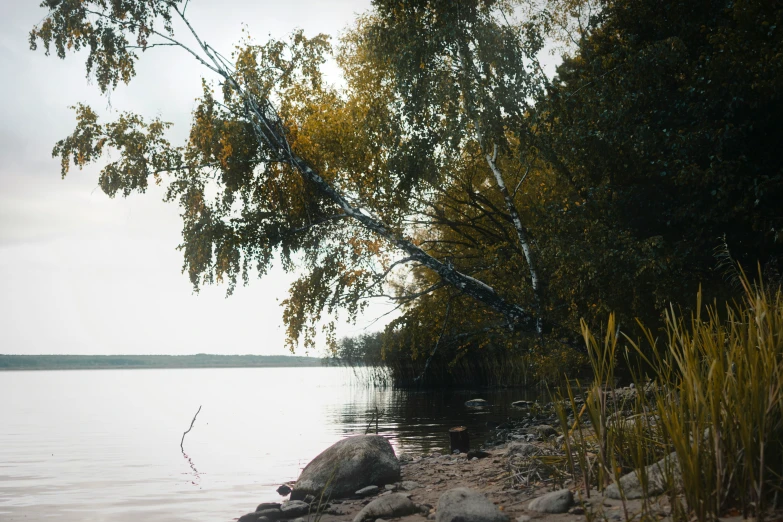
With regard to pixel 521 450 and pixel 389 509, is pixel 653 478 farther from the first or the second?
pixel 521 450

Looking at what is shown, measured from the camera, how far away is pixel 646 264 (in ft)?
41.6

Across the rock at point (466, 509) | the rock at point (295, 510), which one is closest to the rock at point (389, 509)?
the rock at point (466, 509)

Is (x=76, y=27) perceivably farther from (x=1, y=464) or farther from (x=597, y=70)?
(x=597, y=70)

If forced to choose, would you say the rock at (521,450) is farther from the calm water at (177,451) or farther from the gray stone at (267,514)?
the calm water at (177,451)

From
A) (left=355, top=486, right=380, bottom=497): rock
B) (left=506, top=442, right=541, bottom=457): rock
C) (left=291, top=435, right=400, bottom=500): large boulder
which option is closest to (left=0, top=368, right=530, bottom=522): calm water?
(left=291, top=435, right=400, bottom=500): large boulder

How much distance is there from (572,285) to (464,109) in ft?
14.3

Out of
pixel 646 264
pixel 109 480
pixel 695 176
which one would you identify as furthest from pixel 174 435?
pixel 695 176

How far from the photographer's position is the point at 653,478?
17.6 ft

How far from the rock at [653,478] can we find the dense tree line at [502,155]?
535 cm

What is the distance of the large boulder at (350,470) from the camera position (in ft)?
31.7

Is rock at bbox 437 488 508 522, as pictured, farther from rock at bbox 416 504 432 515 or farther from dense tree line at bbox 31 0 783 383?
dense tree line at bbox 31 0 783 383

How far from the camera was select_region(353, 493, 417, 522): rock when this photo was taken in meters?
7.40

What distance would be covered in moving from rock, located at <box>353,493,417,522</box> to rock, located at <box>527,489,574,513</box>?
66.9 inches

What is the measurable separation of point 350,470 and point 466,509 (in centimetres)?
375
